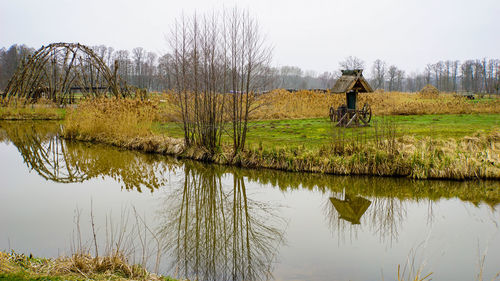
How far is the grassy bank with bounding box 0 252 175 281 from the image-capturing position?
377 centimetres

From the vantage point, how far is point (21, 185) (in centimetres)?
912

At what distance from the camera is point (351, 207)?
751 centimetres

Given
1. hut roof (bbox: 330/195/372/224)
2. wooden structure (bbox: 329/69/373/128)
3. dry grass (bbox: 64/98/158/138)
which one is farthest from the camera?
wooden structure (bbox: 329/69/373/128)

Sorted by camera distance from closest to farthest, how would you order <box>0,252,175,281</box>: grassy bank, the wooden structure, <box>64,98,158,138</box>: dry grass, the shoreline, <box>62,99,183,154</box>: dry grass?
Result: <box>0,252,175,281</box>: grassy bank, the shoreline, <box>62,99,183,154</box>: dry grass, <box>64,98,158,138</box>: dry grass, the wooden structure

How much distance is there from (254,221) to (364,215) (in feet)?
6.66

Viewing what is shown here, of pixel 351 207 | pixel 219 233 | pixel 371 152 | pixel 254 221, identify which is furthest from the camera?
pixel 371 152

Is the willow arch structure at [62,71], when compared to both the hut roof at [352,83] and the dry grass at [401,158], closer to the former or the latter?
the hut roof at [352,83]

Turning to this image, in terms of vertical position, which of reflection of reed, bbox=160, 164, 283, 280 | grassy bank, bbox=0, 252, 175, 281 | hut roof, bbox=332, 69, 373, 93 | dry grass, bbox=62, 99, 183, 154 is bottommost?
reflection of reed, bbox=160, 164, 283, 280

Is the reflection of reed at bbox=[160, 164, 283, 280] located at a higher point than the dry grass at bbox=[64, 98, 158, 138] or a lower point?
lower

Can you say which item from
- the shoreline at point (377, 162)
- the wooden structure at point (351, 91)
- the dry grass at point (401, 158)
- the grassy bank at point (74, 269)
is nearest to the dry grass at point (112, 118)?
the shoreline at point (377, 162)

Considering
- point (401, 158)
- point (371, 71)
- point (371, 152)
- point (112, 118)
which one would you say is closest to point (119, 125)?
point (112, 118)

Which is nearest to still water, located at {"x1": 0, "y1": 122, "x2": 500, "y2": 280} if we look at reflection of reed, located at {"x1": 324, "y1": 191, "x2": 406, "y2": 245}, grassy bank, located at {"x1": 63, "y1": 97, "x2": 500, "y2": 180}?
reflection of reed, located at {"x1": 324, "y1": 191, "x2": 406, "y2": 245}

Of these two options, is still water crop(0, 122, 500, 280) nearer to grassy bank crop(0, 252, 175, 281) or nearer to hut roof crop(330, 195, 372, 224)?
hut roof crop(330, 195, 372, 224)

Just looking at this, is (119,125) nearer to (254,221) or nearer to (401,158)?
(254,221)
